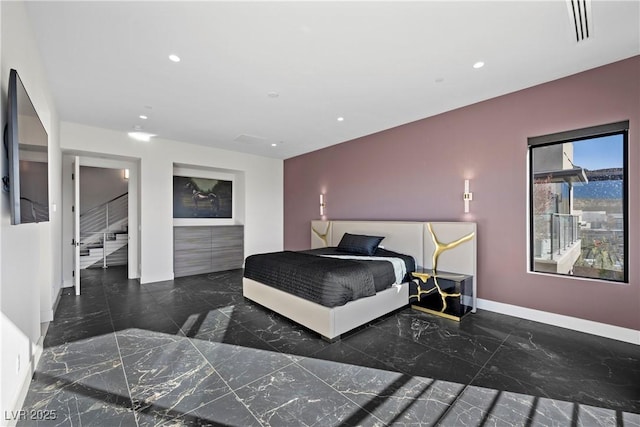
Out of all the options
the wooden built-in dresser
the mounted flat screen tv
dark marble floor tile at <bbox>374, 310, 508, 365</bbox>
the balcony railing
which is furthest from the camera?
the wooden built-in dresser

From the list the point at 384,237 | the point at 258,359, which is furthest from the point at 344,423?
the point at 384,237

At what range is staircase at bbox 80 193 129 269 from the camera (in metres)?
6.97

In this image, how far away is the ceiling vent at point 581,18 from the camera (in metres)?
2.08

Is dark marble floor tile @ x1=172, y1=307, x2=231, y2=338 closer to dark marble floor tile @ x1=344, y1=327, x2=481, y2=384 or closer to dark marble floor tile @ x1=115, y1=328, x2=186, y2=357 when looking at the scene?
dark marble floor tile @ x1=115, y1=328, x2=186, y2=357

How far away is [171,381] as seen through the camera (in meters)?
2.18

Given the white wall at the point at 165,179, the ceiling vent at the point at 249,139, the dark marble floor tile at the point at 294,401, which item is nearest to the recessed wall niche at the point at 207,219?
the white wall at the point at 165,179

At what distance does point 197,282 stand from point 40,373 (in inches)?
123

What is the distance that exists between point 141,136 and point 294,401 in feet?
17.8

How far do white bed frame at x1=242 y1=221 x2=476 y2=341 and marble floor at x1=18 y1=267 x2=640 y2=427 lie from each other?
0.48 feet

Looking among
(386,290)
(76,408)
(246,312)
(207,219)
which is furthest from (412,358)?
(207,219)

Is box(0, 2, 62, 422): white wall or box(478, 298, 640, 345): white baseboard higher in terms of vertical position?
box(0, 2, 62, 422): white wall

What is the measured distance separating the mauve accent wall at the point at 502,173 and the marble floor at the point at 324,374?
449 millimetres

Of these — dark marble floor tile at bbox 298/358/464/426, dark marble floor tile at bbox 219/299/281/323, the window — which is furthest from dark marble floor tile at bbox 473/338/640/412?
dark marble floor tile at bbox 219/299/281/323

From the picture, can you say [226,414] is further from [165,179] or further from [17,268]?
[165,179]
